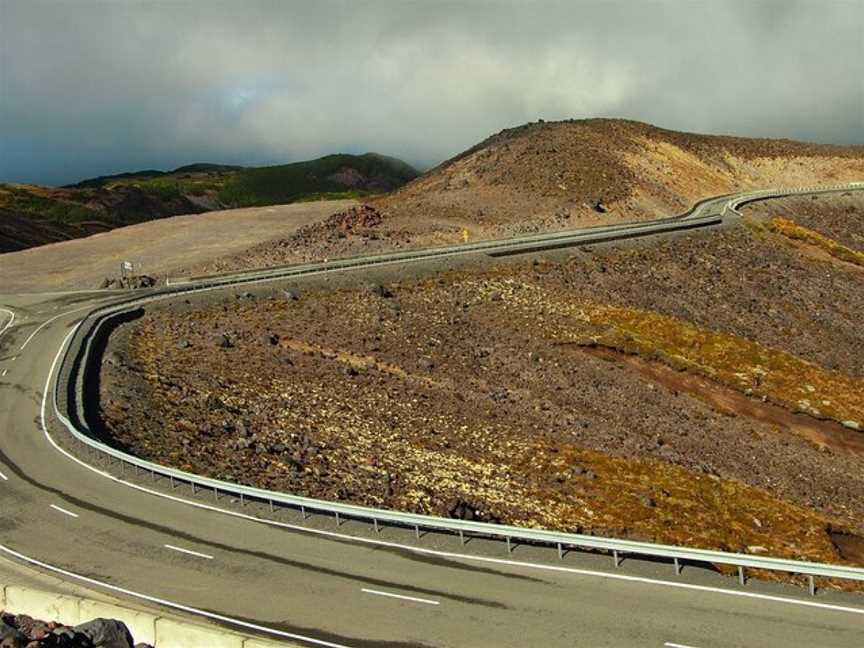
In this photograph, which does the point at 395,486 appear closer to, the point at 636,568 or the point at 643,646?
the point at 636,568

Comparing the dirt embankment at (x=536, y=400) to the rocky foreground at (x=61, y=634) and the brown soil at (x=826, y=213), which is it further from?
the brown soil at (x=826, y=213)

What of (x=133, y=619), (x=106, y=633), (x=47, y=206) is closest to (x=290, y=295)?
(x=133, y=619)

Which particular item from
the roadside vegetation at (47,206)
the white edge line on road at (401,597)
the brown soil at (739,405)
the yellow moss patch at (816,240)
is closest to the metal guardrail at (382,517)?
the white edge line on road at (401,597)

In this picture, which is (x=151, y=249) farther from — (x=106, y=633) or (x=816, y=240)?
(x=106, y=633)

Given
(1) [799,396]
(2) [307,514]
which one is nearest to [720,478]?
(1) [799,396]

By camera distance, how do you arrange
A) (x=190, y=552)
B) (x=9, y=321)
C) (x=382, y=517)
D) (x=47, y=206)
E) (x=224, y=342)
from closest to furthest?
(x=190, y=552)
(x=382, y=517)
(x=224, y=342)
(x=9, y=321)
(x=47, y=206)

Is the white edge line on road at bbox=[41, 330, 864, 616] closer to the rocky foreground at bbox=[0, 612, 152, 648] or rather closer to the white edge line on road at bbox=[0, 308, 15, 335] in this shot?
the rocky foreground at bbox=[0, 612, 152, 648]
